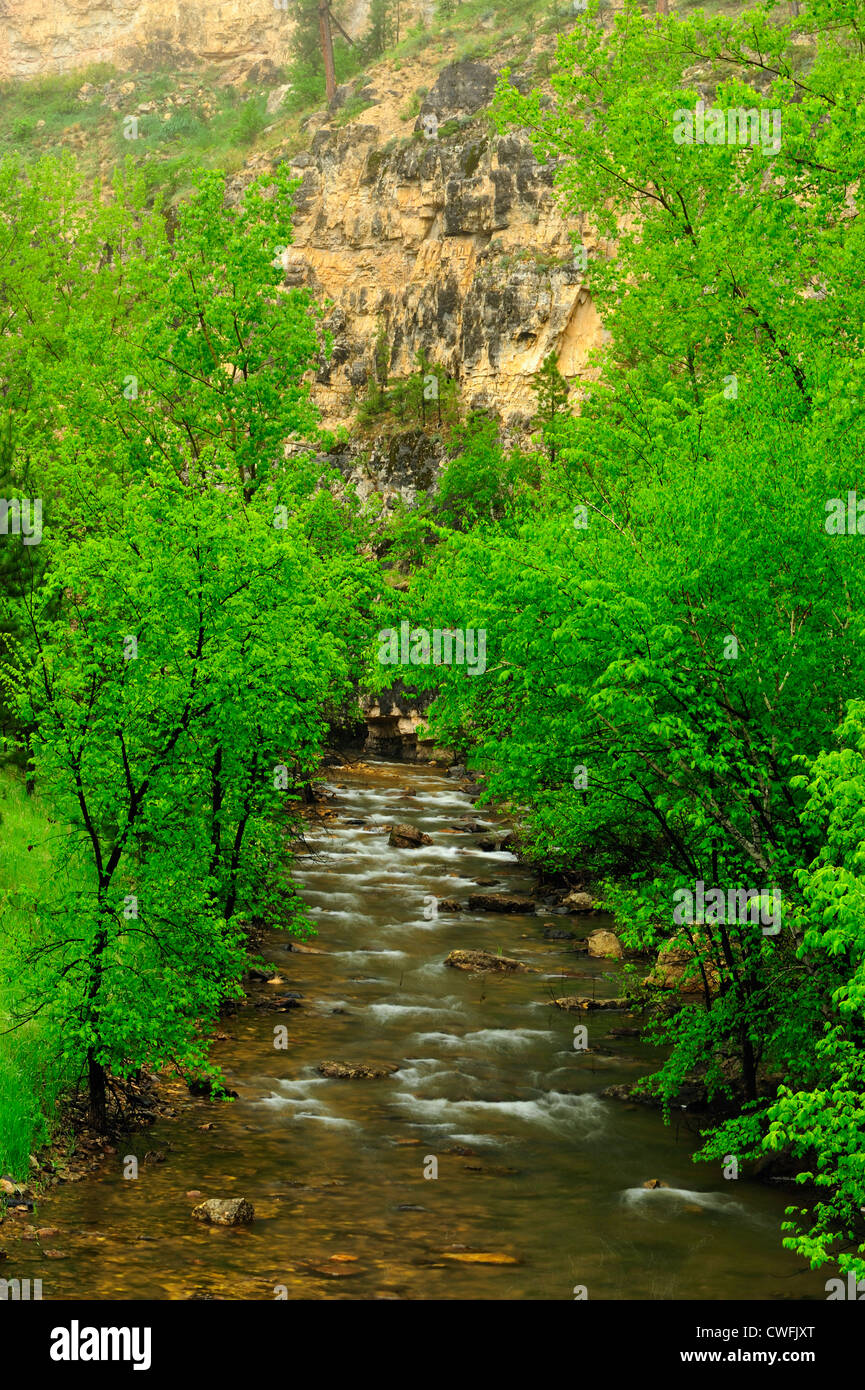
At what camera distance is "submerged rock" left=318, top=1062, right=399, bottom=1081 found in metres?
15.5

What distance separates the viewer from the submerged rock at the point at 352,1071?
15531mm

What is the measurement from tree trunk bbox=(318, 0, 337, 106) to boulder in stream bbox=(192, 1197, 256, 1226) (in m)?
78.0

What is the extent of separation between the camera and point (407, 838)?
3158cm

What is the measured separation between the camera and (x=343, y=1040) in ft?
55.9

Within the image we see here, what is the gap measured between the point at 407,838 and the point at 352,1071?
1596 cm

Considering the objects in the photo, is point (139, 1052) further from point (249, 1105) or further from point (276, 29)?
point (276, 29)

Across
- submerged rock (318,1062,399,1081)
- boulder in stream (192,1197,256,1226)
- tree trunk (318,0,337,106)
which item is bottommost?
submerged rock (318,1062,399,1081)

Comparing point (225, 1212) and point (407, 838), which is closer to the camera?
point (225, 1212)

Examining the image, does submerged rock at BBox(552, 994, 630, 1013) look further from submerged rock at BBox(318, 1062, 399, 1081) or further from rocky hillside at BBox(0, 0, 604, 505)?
rocky hillside at BBox(0, 0, 604, 505)

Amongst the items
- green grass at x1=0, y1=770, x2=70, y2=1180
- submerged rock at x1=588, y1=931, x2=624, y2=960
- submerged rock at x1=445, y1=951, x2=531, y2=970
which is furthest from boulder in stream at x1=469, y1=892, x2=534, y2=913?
green grass at x1=0, y1=770, x2=70, y2=1180

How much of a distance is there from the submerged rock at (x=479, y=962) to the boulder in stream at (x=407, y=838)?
33.3 ft

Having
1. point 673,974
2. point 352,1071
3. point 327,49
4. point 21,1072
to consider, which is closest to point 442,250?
point 327,49

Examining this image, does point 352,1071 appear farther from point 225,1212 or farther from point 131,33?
point 131,33
